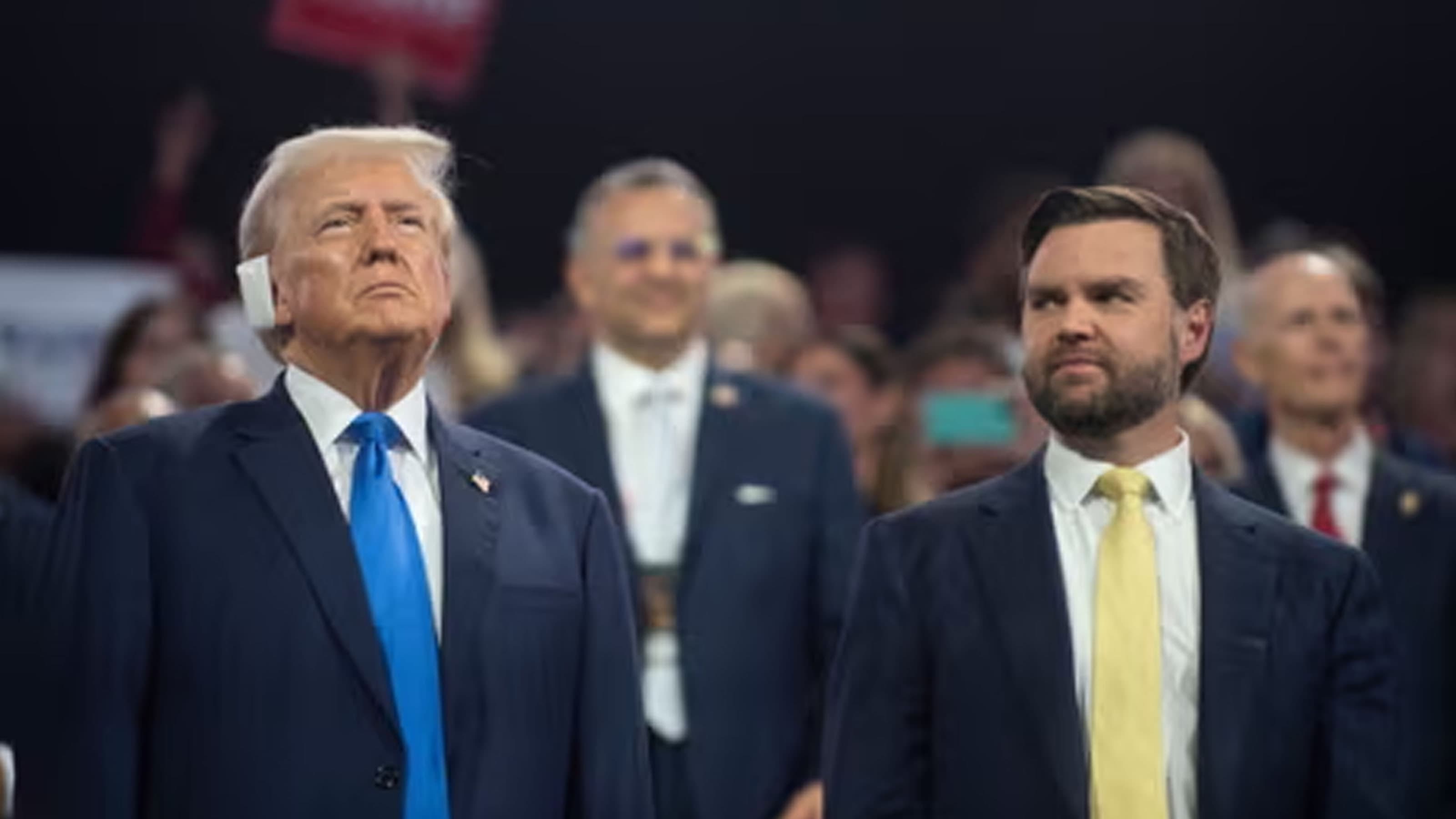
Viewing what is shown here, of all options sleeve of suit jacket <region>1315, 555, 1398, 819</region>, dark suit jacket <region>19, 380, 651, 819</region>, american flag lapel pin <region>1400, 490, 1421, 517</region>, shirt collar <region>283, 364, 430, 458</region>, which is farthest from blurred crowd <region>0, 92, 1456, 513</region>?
sleeve of suit jacket <region>1315, 555, 1398, 819</region>

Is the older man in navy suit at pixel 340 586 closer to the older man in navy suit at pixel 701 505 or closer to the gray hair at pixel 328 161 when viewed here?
the gray hair at pixel 328 161

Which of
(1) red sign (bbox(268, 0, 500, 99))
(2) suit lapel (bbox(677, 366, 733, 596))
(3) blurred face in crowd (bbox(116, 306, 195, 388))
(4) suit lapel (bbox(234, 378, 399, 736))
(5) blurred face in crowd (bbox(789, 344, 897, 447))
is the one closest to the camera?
(4) suit lapel (bbox(234, 378, 399, 736))

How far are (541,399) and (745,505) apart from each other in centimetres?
50

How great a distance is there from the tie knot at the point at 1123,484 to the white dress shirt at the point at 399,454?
3.33 feet

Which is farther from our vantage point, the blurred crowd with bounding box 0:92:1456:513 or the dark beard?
the blurred crowd with bounding box 0:92:1456:513

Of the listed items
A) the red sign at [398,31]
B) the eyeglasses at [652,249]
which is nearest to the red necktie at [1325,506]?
the eyeglasses at [652,249]

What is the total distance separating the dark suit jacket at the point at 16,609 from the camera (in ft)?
12.1

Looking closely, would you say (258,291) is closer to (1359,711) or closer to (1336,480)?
(1359,711)

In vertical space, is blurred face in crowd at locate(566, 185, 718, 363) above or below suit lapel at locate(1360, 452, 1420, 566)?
above

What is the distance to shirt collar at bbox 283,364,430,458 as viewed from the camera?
3.88 metres

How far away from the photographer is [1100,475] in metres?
4.19

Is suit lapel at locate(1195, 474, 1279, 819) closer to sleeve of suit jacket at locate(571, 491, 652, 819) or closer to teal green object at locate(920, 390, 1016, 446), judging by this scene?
sleeve of suit jacket at locate(571, 491, 652, 819)

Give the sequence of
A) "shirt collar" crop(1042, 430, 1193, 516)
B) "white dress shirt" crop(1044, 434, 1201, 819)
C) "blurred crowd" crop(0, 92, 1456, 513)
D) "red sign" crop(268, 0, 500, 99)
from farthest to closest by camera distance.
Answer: "red sign" crop(268, 0, 500, 99) < "blurred crowd" crop(0, 92, 1456, 513) < "shirt collar" crop(1042, 430, 1193, 516) < "white dress shirt" crop(1044, 434, 1201, 819)

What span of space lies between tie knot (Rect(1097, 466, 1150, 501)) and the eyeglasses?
2092 millimetres
